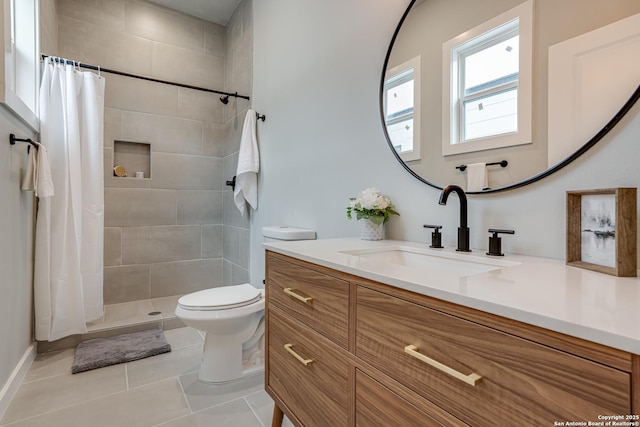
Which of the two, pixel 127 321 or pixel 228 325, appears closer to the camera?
pixel 228 325

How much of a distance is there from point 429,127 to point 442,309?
90 centimetres

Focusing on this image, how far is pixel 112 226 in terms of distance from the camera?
119 inches

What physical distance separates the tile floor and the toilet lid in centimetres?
47

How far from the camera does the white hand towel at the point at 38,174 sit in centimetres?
184

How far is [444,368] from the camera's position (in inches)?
24.1

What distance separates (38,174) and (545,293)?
8.16 feet

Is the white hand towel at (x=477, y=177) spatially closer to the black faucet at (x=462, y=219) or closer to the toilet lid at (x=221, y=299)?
the black faucet at (x=462, y=219)

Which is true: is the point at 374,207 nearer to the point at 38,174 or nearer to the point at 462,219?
the point at 462,219

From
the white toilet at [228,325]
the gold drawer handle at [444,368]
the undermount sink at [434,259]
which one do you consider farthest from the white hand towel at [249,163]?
the gold drawer handle at [444,368]

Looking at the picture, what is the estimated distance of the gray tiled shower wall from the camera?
297cm

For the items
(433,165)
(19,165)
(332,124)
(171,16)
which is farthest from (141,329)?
(171,16)

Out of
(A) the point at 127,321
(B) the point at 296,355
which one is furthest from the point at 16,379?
(B) the point at 296,355

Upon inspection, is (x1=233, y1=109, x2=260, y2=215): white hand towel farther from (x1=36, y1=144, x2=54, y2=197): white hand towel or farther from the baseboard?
the baseboard

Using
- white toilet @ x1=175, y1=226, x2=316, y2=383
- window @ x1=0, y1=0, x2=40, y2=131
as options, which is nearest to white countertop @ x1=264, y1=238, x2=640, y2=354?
white toilet @ x1=175, y1=226, x2=316, y2=383
